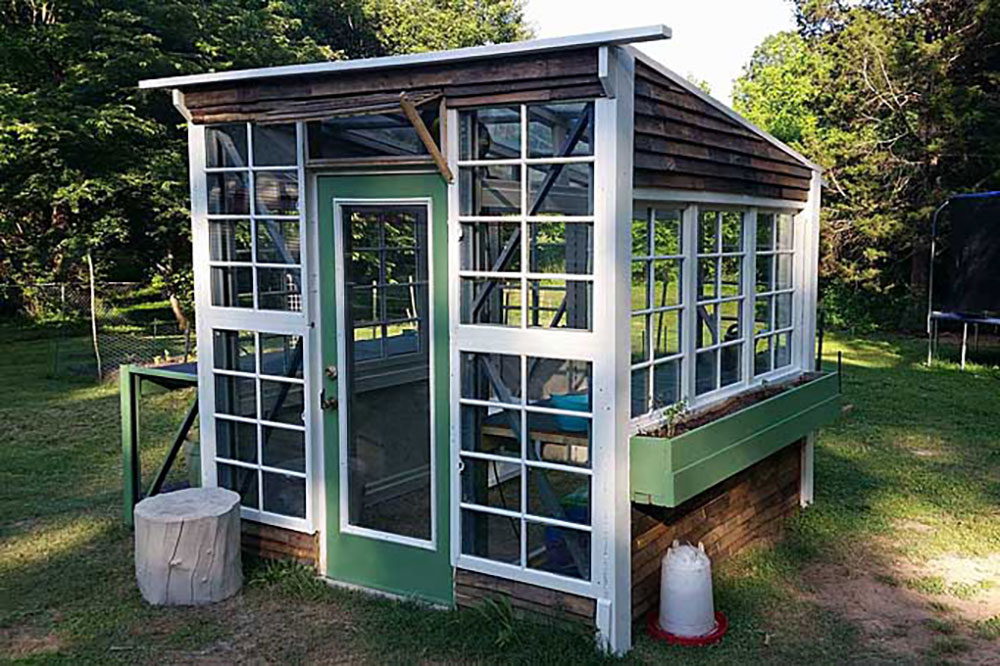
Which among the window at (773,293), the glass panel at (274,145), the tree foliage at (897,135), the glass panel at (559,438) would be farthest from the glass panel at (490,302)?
the tree foliage at (897,135)

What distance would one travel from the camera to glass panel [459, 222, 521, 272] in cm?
414

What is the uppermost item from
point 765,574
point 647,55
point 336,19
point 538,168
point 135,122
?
point 336,19

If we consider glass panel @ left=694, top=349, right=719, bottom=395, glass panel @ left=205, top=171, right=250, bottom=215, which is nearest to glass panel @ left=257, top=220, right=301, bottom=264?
glass panel @ left=205, top=171, right=250, bottom=215

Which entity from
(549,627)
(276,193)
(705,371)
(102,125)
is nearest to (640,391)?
(705,371)

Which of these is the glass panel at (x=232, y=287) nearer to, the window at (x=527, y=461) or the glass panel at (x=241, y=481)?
the glass panel at (x=241, y=481)

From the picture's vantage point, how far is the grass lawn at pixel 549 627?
404 cm

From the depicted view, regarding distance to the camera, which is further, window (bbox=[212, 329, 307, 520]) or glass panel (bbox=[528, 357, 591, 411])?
window (bbox=[212, 329, 307, 520])

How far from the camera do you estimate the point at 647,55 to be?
3.93 metres

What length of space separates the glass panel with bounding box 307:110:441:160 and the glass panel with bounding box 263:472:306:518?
1.67m

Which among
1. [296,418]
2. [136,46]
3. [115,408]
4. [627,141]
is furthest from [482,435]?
[136,46]

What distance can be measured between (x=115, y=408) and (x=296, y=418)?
5748mm

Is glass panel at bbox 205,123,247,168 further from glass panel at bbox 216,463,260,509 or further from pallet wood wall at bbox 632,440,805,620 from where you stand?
pallet wood wall at bbox 632,440,805,620

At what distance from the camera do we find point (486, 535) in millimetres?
4289

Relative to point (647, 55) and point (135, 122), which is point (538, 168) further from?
point (135, 122)
